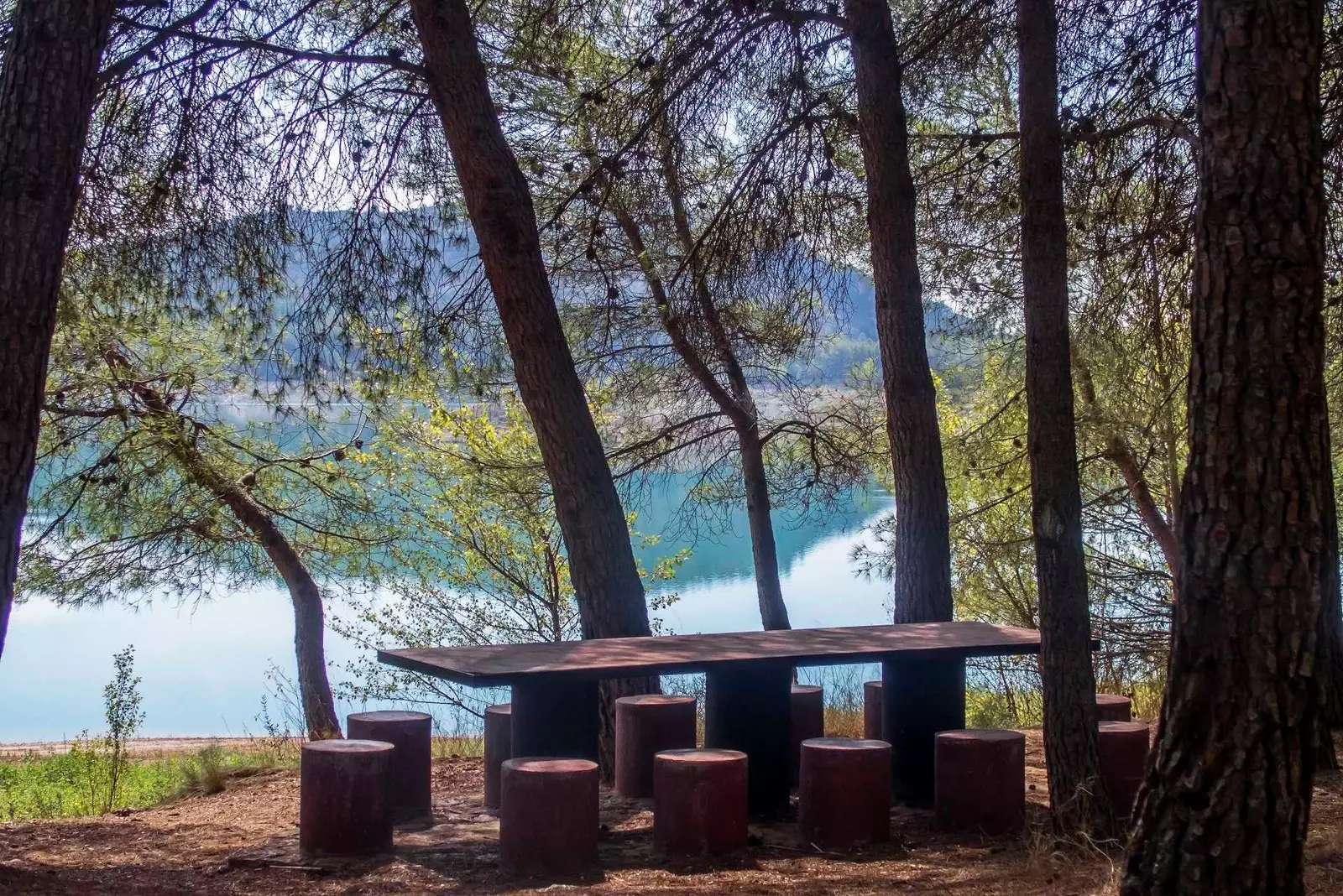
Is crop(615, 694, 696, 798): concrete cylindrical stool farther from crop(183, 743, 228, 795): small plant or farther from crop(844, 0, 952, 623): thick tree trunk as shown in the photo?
crop(183, 743, 228, 795): small plant

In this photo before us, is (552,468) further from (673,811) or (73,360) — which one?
(73,360)

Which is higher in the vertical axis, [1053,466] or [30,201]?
[30,201]

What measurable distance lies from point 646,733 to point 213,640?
4618 cm

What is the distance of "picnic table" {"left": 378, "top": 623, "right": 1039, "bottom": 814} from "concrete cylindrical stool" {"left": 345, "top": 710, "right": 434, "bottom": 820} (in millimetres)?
467

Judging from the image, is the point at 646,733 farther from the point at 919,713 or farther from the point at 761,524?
the point at 761,524

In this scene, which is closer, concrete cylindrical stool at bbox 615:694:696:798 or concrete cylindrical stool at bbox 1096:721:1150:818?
concrete cylindrical stool at bbox 1096:721:1150:818

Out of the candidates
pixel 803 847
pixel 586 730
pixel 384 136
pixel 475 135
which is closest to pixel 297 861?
pixel 586 730

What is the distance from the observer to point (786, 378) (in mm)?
10891

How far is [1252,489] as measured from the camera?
8.68ft

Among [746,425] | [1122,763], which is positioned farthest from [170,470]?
[1122,763]

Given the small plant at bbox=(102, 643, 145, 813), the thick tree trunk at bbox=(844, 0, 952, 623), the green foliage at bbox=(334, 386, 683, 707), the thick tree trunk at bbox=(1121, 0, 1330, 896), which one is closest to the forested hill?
the small plant at bbox=(102, 643, 145, 813)

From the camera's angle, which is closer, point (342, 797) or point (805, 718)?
point (342, 797)

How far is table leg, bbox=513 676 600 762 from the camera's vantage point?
4719mm

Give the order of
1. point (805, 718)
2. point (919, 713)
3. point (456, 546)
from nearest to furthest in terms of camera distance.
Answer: point (919, 713) → point (805, 718) → point (456, 546)
